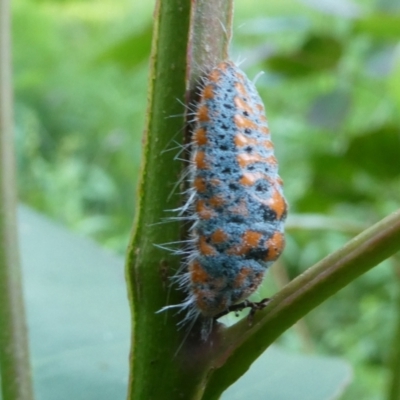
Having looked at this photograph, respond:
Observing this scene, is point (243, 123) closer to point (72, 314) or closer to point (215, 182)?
point (215, 182)

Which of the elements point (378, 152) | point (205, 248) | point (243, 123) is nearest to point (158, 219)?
point (205, 248)

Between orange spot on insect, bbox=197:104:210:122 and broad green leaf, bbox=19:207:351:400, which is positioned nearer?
orange spot on insect, bbox=197:104:210:122

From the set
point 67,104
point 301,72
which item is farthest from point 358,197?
point 67,104

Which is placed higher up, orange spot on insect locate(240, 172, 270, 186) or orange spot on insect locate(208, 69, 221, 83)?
orange spot on insect locate(208, 69, 221, 83)

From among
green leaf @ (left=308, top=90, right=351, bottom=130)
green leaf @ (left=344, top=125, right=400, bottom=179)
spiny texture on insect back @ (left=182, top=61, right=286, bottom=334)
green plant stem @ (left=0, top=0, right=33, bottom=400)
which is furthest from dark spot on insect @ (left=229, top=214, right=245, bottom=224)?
green leaf @ (left=308, top=90, right=351, bottom=130)

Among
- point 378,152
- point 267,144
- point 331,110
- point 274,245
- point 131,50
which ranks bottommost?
point 274,245

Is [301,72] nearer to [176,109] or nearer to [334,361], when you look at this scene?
[334,361]

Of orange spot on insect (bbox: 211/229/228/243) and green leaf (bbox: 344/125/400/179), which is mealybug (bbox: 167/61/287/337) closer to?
orange spot on insect (bbox: 211/229/228/243)
